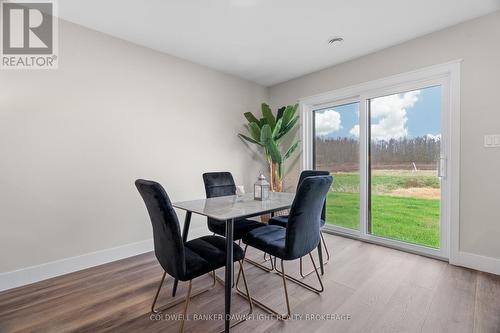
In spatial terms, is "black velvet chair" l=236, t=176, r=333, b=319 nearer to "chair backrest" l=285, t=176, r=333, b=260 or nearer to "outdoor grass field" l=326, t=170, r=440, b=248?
"chair backrest" l=285, t=176, r=333, b=260

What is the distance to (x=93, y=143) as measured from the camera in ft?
8.12

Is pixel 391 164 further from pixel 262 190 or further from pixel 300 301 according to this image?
pixel 300 301

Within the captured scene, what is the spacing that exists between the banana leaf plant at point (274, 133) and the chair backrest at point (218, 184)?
109cm

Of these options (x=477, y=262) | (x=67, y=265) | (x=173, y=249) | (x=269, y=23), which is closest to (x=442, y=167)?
(x=477, y=262)

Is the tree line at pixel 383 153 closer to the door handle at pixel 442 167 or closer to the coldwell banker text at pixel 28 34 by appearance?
the door handle at pixel 442 167

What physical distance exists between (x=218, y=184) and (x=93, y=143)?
141cm

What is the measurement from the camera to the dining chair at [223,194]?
2.24 m

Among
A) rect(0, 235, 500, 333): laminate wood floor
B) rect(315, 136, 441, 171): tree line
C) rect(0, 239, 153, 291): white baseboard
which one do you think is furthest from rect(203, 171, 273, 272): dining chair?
rect(315, 136, 441, 171): tree line

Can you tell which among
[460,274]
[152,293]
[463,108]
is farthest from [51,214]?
[463,108]

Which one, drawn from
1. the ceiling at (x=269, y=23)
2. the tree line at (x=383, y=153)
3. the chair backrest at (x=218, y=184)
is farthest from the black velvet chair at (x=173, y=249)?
the tree line at (x=383, y=153)

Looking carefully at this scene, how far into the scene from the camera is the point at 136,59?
2787 millimetres

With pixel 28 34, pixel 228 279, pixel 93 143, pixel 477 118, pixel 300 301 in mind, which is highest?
pixel 28 34

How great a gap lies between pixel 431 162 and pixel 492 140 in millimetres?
556

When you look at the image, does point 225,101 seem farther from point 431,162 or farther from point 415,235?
point 415,235
